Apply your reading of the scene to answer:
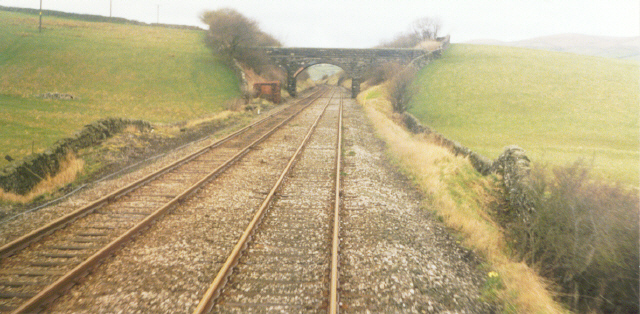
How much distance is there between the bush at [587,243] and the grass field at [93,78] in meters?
13.5

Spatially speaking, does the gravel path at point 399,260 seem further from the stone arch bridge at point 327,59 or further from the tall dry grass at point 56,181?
the stone arch bridge at point 327,59

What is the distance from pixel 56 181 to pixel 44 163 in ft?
4.03

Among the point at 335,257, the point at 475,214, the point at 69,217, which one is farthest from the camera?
the point at 475,214

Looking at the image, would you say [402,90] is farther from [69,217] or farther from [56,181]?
[69,217]

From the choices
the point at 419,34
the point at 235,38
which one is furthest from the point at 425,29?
the point at 235,38

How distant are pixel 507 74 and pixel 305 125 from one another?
29.3 metres

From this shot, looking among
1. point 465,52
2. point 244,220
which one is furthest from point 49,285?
point 465,52

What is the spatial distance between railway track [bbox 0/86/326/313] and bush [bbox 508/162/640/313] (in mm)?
6436

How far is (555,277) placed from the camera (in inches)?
207

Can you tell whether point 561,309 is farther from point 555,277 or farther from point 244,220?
point 244,220

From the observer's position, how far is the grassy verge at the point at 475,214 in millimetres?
4465

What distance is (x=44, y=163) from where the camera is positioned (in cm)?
997

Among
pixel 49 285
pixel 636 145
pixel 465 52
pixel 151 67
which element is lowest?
pixel 49 285

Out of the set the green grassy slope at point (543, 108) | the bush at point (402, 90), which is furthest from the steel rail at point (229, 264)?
the bush at point (402, 90)
